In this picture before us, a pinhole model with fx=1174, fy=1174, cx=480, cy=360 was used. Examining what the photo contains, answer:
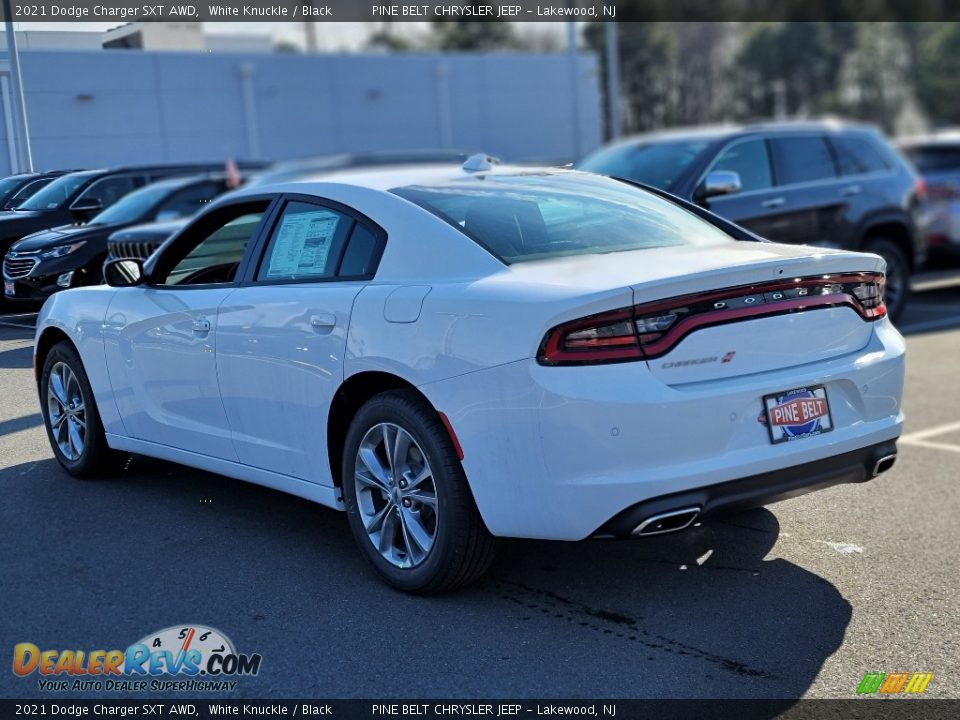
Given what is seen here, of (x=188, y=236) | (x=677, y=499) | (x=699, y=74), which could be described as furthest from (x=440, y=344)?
(x=699, y=74)

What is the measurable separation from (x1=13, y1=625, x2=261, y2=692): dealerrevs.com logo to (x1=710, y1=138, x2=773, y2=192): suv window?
6865 mm

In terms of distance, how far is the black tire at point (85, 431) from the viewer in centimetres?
590

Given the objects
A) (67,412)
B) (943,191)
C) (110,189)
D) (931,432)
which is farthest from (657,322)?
(943,191)

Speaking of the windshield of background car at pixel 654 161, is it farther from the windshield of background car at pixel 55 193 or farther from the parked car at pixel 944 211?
the parked car at pixel 944 211

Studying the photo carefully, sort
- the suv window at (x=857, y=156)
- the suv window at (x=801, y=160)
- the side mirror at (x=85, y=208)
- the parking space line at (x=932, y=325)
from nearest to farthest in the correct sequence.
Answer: the side mirror at (x=85, y=208), the suv window at (x=801, y=160), the suv window at (x=857, y=156), the parking space line at (x=932, y=325)

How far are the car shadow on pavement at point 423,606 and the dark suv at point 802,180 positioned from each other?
4.78 metres

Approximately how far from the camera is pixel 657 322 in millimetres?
3895

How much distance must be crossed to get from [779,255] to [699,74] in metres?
60.5

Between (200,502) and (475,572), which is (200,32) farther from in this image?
(475,572)

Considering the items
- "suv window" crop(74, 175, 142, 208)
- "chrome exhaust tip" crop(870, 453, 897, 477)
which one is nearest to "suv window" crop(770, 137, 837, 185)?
"suv window" crop(74, 175, 142, 208)

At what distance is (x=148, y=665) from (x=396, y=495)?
42.2 inches

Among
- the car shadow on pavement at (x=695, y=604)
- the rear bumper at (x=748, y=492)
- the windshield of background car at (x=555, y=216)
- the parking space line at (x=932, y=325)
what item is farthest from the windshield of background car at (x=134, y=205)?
the parking space line at (x=932, y=325)

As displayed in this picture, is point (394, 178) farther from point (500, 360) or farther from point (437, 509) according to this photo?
point (437, 509)

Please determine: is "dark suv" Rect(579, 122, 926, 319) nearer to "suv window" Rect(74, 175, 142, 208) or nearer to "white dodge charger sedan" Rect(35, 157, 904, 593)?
"suv window" Rect(74, 175, 142, 208)
